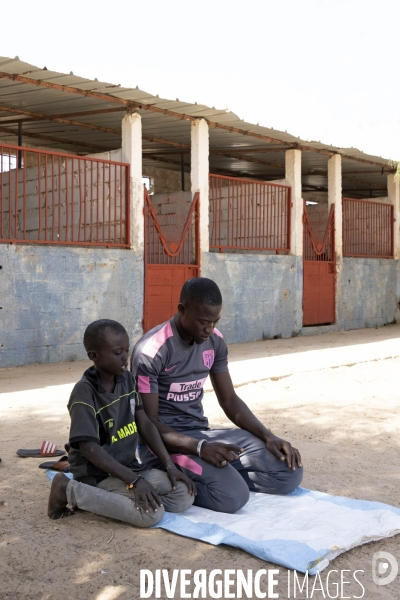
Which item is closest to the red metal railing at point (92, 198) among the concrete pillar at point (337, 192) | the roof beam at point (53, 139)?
the roof beam at point (53, 139)

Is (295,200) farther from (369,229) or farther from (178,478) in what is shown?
(178,478)

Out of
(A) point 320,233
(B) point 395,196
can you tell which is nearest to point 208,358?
(A) point 320,233

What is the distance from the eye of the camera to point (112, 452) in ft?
11.1

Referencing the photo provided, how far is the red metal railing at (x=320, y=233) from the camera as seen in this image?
45.1 feet

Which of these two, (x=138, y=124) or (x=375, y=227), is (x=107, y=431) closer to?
(x=138, y=124)

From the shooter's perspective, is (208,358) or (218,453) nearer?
(218,453)

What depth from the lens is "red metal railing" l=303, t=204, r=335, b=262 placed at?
45.1 feet

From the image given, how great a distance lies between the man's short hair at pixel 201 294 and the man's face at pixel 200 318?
0.02m

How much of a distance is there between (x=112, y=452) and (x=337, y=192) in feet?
38.3

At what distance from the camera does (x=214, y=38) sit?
25.3 m

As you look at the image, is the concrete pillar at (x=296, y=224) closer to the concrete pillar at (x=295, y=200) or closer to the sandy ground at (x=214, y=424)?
the concrete pillar at (x=295, y=200)

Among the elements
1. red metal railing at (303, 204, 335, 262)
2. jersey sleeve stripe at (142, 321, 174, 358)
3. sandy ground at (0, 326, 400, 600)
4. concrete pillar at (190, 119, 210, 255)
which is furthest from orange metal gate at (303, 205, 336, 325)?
jersey sleeve stripe at (142, 321, 174, 358)

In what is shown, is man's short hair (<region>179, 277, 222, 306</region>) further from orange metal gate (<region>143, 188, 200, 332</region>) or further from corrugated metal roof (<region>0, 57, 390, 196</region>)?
orange metal gate (<region>143, 188, 200, 332</region>)

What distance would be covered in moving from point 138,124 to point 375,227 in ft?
25.5
